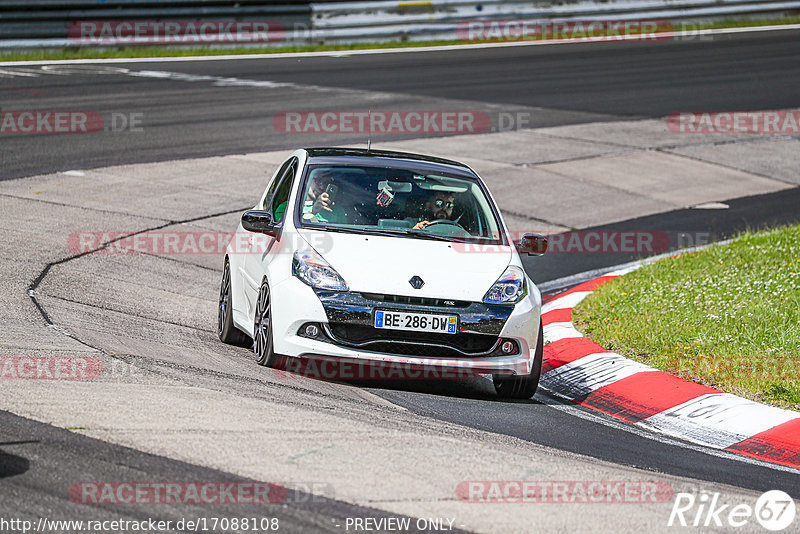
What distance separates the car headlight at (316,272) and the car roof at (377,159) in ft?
4.16

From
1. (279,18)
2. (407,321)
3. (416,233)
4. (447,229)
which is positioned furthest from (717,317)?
(279,18)

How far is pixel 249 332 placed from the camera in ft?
27.6

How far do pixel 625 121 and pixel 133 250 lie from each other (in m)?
11.5

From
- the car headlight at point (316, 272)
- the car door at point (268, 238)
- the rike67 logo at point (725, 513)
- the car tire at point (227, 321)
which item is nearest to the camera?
the rike67 logo at point (725, 513)

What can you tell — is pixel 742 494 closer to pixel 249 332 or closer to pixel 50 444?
pixel 50 444

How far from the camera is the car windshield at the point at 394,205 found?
27.6ft

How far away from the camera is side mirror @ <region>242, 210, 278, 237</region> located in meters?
8.35

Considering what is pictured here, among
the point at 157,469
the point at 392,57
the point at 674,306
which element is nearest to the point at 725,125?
the point at 392,57

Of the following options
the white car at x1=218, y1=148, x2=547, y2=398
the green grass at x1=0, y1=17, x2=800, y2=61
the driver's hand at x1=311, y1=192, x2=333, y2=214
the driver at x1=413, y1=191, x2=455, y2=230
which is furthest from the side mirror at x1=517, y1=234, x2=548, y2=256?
the green grass at x1=0, y1=17, x2=800, y2=61

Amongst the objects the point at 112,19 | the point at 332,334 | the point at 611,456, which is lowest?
the point at 611,456

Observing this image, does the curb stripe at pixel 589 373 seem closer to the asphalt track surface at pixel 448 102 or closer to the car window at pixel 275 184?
the asphalt track surface at pixel 448 102

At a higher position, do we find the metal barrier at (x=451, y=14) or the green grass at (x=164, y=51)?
the metal barrier at (x=451, y=14)

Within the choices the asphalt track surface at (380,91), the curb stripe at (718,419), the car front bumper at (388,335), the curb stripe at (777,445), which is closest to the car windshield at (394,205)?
the car front bumper at (388,335)

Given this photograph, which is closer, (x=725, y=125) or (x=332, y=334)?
(x=332, y=334)
